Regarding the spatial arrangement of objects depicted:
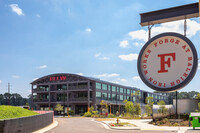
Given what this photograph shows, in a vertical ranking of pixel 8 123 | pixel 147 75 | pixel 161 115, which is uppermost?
pixel 147 75

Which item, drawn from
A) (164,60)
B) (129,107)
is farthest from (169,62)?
(129,107)

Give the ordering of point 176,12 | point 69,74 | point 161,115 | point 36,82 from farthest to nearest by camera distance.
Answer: point 36,82, point 69,74, point 161,115, point 176,12

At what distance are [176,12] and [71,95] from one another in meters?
74.2

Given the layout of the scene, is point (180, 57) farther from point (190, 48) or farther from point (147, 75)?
point (147, 75)

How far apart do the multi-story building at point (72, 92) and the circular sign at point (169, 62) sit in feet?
219

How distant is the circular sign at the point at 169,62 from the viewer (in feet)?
34.7

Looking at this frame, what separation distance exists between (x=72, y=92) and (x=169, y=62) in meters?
73.0

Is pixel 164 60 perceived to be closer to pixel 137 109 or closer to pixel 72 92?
pixel 137 109

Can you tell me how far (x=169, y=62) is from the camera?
10609mm

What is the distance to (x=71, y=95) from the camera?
82.1 meters

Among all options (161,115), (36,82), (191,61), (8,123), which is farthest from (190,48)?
(36,82)

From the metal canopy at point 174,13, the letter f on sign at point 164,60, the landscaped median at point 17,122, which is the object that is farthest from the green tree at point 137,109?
the metal canopy at point 174,13

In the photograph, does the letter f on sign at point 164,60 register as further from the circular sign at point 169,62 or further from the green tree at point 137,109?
the green tree at point 137,109

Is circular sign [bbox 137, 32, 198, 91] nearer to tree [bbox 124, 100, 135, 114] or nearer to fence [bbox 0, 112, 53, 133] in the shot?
fence [bbox 0, 112, 53, 133]
